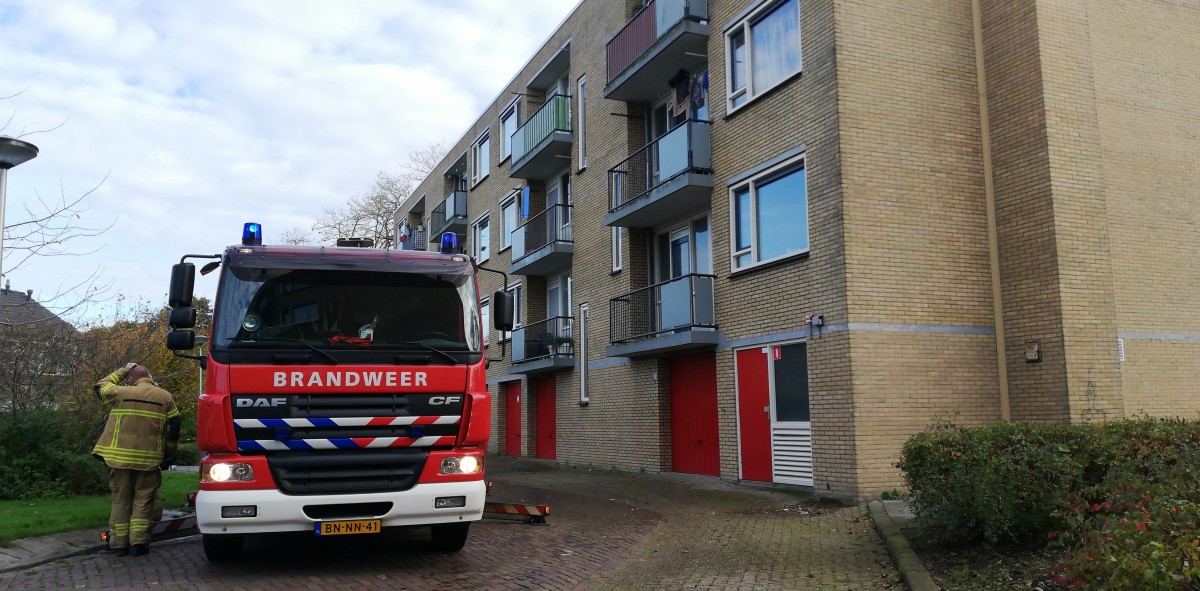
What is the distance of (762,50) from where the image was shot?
14.5 metres

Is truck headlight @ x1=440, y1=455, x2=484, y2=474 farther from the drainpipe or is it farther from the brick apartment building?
the drainpipe

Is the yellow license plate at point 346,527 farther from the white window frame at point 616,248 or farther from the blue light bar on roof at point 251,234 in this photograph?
the white window frame at point 616,248

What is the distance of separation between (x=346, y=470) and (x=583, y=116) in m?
15.1

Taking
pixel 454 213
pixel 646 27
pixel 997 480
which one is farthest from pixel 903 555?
pixel 454 213

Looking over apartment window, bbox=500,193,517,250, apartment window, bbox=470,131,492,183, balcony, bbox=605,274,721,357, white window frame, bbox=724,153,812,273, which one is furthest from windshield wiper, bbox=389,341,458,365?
apartment window, bbox=470,131,492,183

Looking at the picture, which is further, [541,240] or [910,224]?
[541,240]

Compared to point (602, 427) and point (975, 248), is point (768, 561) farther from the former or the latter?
point (602, 427)

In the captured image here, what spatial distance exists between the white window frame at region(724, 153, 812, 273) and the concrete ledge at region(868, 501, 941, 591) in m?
4.63

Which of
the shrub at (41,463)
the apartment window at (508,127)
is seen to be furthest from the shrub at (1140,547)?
the apartment window at (508,127)

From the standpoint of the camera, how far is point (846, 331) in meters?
11.9

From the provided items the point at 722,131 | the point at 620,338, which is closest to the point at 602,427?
the point at 620,338

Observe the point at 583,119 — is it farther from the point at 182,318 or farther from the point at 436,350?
the point at 182,318

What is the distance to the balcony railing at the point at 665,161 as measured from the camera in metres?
15.3

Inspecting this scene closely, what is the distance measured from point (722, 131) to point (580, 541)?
817 cm
